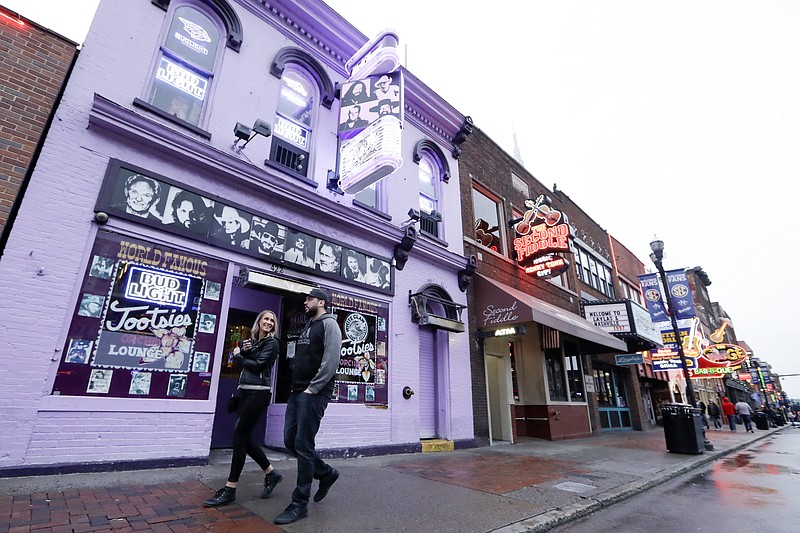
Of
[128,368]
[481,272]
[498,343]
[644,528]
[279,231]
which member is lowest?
[644,528]

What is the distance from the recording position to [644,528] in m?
4.06

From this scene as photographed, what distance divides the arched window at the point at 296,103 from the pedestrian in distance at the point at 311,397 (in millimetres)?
4557

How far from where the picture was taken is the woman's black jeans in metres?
3.90

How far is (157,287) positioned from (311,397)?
3.31 metres

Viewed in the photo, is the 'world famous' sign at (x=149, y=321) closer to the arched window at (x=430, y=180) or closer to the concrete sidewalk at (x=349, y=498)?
the concrete sidewalk at (x=349, y=498)

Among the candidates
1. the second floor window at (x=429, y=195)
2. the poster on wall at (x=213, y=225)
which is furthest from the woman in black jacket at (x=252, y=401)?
the second floor window at (x=429, y=195)

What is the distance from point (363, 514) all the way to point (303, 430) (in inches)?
40.3

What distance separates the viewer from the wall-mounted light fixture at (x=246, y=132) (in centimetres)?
666

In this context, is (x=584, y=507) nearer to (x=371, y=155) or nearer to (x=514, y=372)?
(x=371, y=155)

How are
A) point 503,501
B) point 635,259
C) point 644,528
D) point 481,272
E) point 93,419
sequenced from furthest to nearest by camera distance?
point 635,259 → point 481,272 → point 93,419 → point 503,501 → point 644,528

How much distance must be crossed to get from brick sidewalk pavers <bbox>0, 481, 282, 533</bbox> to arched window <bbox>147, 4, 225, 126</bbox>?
5.33 m

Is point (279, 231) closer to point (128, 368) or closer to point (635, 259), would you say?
point (128, 368)

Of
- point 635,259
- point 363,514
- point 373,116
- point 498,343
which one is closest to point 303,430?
point 363,514

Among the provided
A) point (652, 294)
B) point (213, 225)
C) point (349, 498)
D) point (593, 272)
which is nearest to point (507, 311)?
point (349, 498)
